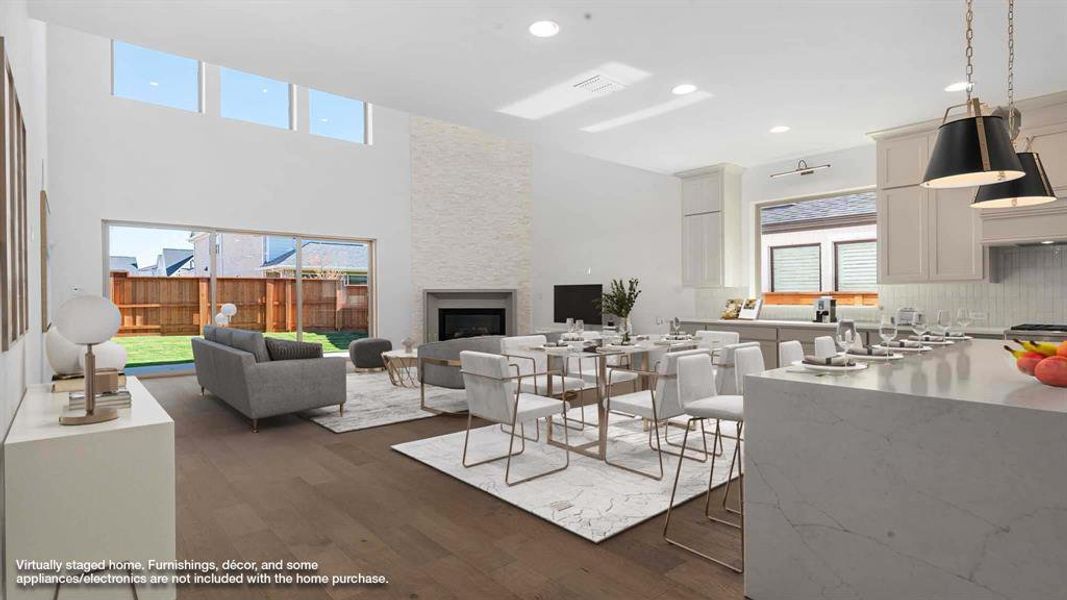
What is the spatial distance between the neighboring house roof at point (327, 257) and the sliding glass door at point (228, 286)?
16mm

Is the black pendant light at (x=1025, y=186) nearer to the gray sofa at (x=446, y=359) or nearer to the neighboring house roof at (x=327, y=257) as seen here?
the gray sofa at (x=446, y=359)

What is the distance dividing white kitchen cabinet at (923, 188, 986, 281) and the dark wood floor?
4.10 m

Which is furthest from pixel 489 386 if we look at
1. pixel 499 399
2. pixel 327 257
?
pixel 327 257

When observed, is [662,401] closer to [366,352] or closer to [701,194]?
[701,194]

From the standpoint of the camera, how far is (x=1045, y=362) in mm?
1758

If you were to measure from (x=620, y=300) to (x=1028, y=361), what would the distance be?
6720 mm

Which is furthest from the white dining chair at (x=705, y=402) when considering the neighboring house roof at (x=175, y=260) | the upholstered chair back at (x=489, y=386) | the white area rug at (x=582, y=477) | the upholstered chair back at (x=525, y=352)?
the neighboring house roof at (x=175, y=260)

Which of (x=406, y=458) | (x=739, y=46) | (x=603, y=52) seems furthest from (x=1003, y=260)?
(x=406, y=458)

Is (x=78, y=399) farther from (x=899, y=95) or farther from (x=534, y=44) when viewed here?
(x=899, y=95)

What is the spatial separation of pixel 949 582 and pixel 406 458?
10.5 feet

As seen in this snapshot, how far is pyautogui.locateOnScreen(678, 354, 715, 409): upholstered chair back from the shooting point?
2914 mm

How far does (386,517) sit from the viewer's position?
2961 mm

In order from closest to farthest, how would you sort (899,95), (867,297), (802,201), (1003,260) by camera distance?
(899,95), (1003,260), (867,297), (802,201)

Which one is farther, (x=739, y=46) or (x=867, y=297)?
(x=867, y=297)
